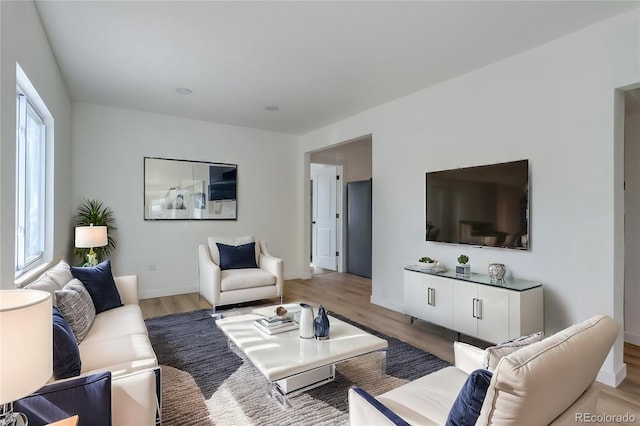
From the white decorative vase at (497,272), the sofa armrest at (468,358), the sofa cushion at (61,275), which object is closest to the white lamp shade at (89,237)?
the sofa cushion at (61,275)

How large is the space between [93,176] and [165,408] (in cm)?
347

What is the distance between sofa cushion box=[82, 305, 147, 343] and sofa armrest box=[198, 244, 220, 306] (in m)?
1.16

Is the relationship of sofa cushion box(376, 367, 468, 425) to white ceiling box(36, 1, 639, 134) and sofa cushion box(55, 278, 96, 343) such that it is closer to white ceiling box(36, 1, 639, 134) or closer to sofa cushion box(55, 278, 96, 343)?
sofa cushion box(55, 278, 96, 343)

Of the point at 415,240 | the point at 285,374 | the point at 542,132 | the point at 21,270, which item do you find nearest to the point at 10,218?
the point at 21,270

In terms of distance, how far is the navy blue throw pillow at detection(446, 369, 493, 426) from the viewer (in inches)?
39.3

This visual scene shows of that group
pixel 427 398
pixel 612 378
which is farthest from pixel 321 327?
pixel 612 378

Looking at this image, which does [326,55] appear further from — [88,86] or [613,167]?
[88,86]

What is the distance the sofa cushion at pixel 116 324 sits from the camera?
2173 mm

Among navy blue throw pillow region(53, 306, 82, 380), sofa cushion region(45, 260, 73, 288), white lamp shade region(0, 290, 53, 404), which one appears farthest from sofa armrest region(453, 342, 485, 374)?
sofa cushion region(45, 260, 73, 288)

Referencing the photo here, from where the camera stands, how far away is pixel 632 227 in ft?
10.5

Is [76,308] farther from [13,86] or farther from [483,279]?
[483,279]

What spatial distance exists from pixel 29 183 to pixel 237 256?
2.27 m

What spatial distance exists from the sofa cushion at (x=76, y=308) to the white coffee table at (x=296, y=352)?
2.93 ft

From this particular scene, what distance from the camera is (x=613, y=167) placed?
92.8 inches
